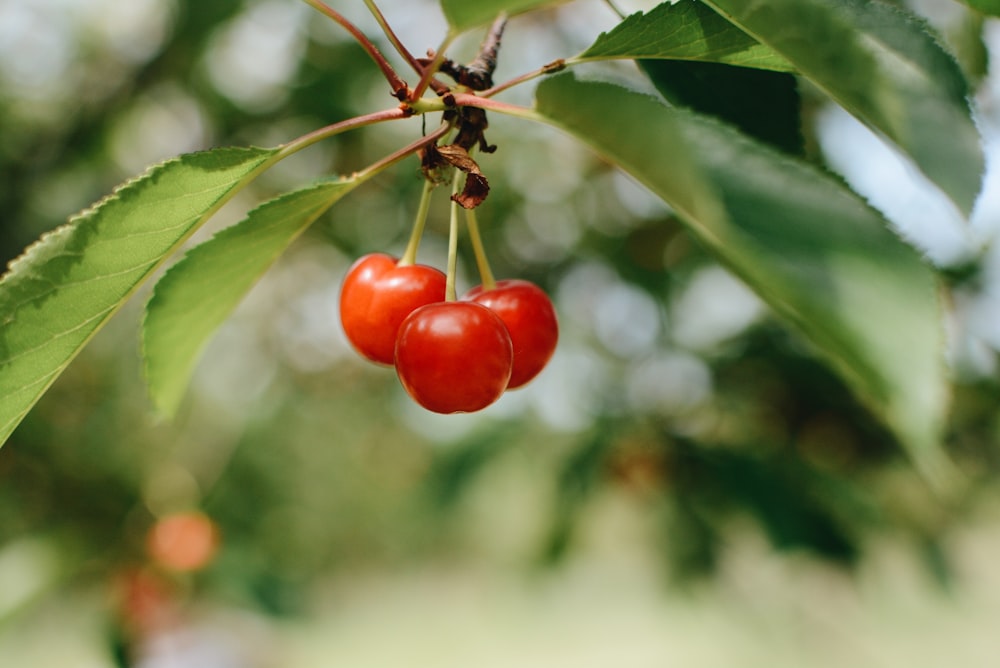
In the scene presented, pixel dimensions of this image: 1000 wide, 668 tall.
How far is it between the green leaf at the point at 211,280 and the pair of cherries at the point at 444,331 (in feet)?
0.38

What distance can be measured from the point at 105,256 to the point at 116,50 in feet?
10.2

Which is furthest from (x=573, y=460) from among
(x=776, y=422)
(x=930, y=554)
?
(x=930, y=554)

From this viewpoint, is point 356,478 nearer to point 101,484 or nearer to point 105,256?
point 101,484

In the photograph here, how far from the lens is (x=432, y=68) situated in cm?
75

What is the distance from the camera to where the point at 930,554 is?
296 cm

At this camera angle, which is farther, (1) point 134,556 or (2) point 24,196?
(1) point 134,556

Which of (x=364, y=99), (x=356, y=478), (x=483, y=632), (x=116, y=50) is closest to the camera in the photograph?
(x=364, y=99)

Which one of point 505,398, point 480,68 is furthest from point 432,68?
point 505,398

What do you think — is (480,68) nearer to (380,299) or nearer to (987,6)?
(380,299)

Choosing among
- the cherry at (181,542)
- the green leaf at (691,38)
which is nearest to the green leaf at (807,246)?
the green leaf at (691,38)

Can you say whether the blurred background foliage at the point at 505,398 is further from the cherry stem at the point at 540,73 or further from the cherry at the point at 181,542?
the cherry stem at the point at 540,73

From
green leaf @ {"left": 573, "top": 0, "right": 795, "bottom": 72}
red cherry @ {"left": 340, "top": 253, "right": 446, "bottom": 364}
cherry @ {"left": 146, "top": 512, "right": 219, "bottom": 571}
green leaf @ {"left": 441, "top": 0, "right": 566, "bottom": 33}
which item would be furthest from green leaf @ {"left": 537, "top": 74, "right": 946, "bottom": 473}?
cherry @ {"left": 146, "top": 512, "right": 219, "bottom": 571}

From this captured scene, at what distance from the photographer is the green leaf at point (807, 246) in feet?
1.37

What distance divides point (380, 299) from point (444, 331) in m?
0.15
